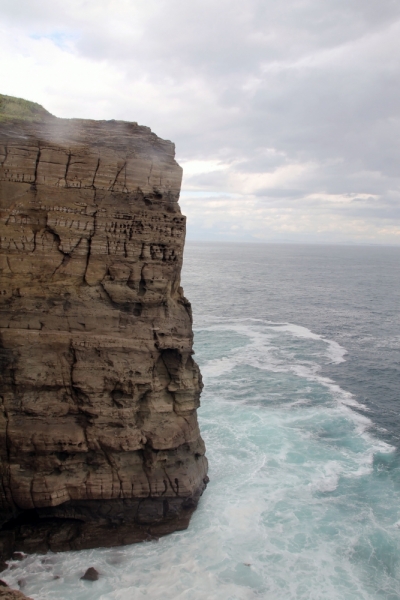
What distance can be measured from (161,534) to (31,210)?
1675 centimetres

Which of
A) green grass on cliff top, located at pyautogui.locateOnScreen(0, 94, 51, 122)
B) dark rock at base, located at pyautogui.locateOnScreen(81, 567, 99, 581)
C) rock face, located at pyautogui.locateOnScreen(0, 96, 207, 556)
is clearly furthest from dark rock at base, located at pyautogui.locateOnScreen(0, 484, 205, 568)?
green grass on cliff top, located at pyautogui.locateOnScreen(0, 94, 51, 122)

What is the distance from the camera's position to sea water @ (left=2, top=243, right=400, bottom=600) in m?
22.1

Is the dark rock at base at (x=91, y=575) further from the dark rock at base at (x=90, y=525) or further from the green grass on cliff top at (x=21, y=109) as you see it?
the green grass on cliff top at (x=21, y=109)

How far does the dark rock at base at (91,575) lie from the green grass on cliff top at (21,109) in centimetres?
2045

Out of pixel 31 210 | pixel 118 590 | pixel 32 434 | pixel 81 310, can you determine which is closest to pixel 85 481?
pixel 32 434

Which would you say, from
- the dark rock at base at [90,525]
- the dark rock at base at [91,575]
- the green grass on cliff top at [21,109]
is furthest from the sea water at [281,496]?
the green grass on cliff top at [21,109]

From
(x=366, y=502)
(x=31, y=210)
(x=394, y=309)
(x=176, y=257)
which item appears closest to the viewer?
(x=31, y=210)

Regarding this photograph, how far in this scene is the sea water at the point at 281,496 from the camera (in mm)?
22125

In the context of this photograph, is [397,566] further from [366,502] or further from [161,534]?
[161,534]

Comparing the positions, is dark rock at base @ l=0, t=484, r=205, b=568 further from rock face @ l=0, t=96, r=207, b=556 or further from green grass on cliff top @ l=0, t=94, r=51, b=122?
green grass on cliff top @ l=0, t=94, r=51, b=122

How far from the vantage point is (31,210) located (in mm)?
22922

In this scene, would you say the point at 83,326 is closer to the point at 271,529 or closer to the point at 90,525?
the point at 90,525

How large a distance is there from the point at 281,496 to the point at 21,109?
24430 millimetres

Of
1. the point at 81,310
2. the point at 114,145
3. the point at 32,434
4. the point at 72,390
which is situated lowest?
the point at 32,434
